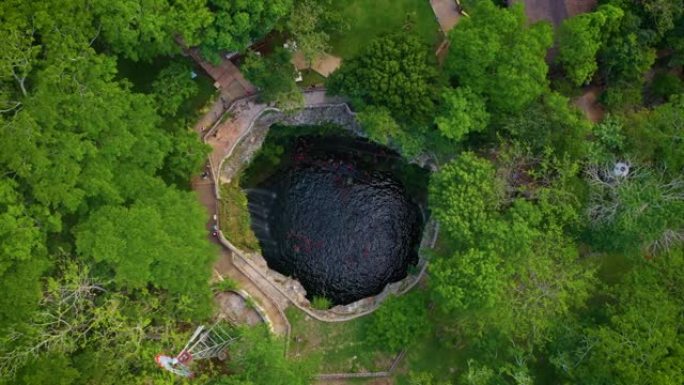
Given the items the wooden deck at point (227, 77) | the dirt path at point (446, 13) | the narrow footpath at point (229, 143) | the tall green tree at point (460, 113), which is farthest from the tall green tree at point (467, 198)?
the wooden deck at point (227, 77)

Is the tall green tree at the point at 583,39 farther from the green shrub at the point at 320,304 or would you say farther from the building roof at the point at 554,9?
the green shrub at the point at 320,304

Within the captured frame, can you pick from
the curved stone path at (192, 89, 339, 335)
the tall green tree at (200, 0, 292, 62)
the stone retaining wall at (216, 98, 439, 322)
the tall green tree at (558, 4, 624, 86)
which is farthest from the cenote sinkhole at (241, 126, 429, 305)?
the tall green tree at (558, 4, 624, 86)

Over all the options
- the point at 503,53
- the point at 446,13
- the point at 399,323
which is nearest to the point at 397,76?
the point at 503,53

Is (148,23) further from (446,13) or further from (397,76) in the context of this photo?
(446,13)

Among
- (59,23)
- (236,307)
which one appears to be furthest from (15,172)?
(236,307)

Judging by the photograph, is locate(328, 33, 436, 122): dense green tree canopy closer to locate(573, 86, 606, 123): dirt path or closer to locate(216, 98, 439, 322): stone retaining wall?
locate(216, 98, 439, 322): stone retaining wall
